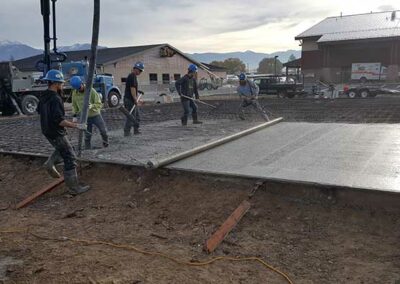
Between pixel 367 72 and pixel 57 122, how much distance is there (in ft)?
121

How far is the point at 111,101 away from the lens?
73.3ft

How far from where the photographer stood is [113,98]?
22453mm

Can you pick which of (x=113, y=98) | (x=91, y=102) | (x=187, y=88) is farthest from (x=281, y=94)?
(x=91, y=102)

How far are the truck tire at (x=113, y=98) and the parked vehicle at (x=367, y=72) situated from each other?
24.2 meters

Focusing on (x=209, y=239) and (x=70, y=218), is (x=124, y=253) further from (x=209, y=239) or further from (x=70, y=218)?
(x=70, y=218)

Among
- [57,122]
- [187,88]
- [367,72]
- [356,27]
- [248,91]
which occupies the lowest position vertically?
[57,122]

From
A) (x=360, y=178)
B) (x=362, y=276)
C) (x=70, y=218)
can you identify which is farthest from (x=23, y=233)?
(x=360, y=178)

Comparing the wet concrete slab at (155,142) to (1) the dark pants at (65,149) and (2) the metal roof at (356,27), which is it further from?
(2) the metal roof at (356,27)

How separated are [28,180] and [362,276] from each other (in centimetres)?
563

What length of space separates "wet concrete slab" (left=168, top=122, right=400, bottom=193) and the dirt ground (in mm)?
278

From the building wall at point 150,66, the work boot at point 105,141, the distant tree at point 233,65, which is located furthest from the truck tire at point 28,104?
the distant tree at point 233,65

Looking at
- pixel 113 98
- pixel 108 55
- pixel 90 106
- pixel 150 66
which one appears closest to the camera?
pixel 90 106

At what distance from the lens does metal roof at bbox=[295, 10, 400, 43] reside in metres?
40.7

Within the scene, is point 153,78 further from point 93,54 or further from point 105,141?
point 93,54
